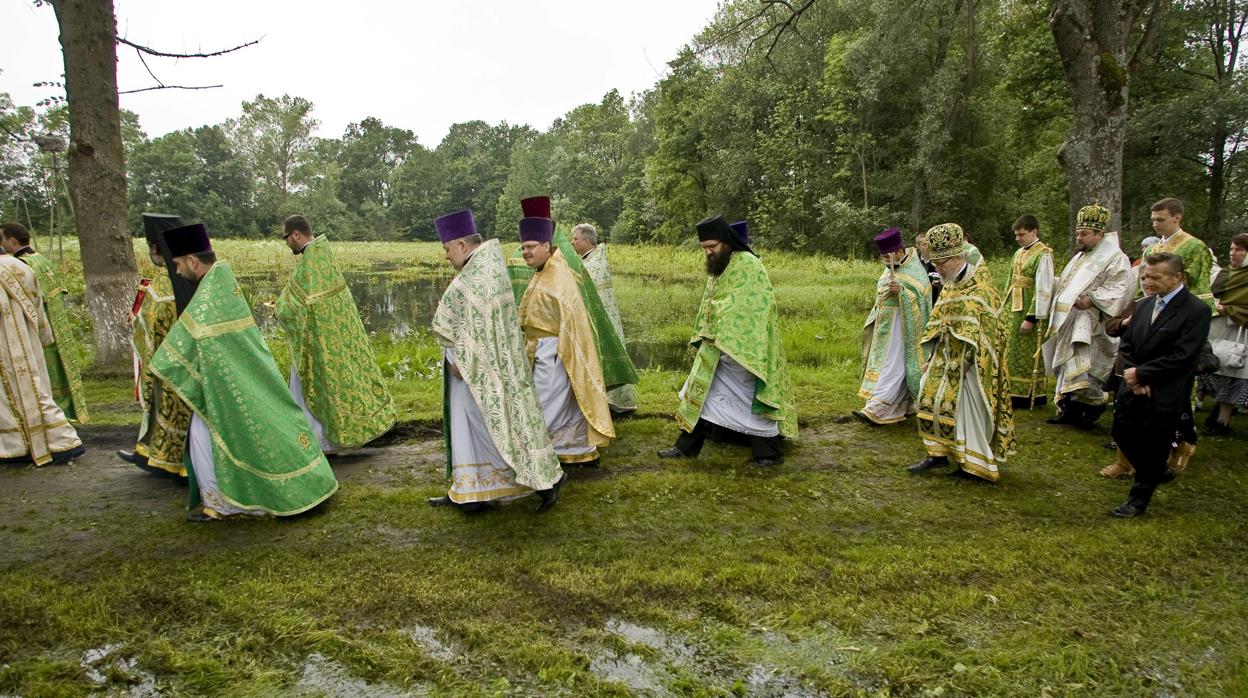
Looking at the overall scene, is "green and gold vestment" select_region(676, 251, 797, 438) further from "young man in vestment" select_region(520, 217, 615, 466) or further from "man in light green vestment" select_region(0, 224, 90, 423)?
"man in light green vestment" select_region(0, 224, 90, 423)

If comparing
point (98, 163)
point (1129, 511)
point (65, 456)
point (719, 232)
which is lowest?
point (1129, 511)

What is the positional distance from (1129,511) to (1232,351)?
10.4 feet

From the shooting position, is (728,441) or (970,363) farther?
(728,441)

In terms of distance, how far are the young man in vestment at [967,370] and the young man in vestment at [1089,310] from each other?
200cm

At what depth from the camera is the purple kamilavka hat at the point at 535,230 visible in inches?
200

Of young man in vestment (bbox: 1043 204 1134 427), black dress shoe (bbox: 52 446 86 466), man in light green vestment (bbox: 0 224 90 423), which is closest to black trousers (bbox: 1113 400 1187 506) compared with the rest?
young man in vestment (bbox: 1043 204 1134 427)

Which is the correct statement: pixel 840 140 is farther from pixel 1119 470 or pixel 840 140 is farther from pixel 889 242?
pixel 1119 470

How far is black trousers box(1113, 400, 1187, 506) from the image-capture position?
4695mm

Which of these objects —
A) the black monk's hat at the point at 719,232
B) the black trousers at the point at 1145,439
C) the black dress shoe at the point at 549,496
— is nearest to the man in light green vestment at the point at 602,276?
the black monk's hat at the point at 719,232

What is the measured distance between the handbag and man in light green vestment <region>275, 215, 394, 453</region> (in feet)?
27.0

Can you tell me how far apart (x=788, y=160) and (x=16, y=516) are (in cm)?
3491

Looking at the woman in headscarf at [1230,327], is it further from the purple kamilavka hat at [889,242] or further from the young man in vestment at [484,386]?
the young man in vestment at [484,386]

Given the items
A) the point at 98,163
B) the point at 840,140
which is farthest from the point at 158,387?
the point at 840,140

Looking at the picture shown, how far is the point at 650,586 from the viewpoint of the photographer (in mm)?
3904
